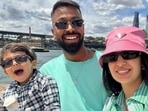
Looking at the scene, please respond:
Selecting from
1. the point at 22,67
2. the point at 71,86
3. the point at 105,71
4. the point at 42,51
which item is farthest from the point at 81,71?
the point at 42,51

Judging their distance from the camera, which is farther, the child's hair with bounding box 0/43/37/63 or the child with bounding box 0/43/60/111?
the child's hair with bounding box 0/43/37/63

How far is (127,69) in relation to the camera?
2.18 meters

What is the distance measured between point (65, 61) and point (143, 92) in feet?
2.94

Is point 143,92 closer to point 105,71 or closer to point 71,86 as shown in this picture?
point 105,71

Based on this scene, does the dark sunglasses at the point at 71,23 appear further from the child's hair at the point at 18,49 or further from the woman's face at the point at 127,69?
the woman's face at the point at 127,69

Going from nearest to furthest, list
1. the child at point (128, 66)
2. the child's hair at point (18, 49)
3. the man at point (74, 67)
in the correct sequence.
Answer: the child at point (128, 66) → the man at point (74, 67) → the child's hair at point (18, 49)

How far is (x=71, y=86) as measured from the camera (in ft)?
9.00

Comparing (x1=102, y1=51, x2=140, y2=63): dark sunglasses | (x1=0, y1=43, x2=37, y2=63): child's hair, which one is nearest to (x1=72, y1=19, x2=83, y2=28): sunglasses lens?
(x1=0, y1=43, x2=37, y2=63): child's hair

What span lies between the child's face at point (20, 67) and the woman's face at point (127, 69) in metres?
0.93

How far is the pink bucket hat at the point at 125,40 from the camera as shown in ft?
7.22

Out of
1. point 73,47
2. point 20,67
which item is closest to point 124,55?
point 73,47

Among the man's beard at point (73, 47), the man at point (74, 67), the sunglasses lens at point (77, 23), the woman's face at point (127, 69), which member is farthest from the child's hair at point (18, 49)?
the woman's face at point (127, 69)

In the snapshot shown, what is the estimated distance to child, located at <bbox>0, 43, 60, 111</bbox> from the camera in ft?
9.02

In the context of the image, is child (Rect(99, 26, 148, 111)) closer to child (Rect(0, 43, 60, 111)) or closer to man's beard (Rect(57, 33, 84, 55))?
man's beard (Rect(57, 33, 84, 55))
